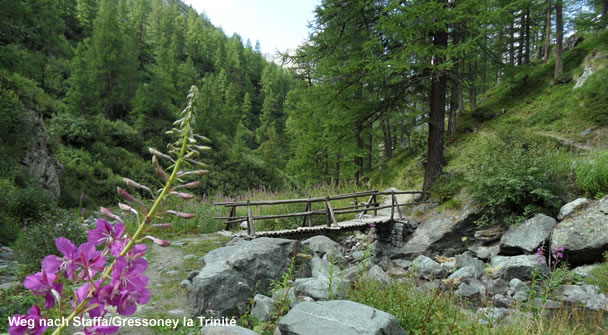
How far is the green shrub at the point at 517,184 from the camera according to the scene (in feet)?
24.3

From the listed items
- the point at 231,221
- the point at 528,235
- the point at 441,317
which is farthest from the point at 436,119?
the point at 441,317

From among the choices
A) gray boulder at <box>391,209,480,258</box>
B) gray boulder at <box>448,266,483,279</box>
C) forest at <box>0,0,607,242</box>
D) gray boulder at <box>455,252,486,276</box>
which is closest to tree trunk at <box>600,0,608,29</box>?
forest at <box>0,0,607,242</box>

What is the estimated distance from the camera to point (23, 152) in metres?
10.4

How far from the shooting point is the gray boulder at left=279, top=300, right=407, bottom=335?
9.19 ft

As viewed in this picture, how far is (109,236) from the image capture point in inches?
34.5

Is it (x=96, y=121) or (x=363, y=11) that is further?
(x=96, y=121)

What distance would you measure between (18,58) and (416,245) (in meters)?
12.3

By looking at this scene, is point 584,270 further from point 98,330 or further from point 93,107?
point 93,107

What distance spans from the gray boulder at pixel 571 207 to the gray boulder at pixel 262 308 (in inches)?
273

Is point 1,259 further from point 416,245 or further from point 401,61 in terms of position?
point 401,61

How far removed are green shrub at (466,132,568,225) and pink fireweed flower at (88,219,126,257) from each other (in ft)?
28.1

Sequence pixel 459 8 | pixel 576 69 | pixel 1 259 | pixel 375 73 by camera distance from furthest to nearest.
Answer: pixel 576 69 → pixel 375 73 → pixel 459 8 → pixel 1 259

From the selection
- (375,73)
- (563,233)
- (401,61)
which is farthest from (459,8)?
(563,233)

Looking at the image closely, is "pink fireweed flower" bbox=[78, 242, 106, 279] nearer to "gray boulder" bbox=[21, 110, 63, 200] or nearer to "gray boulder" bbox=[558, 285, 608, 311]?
"gray boulder" bbox=[558, 285, 608, 311]
